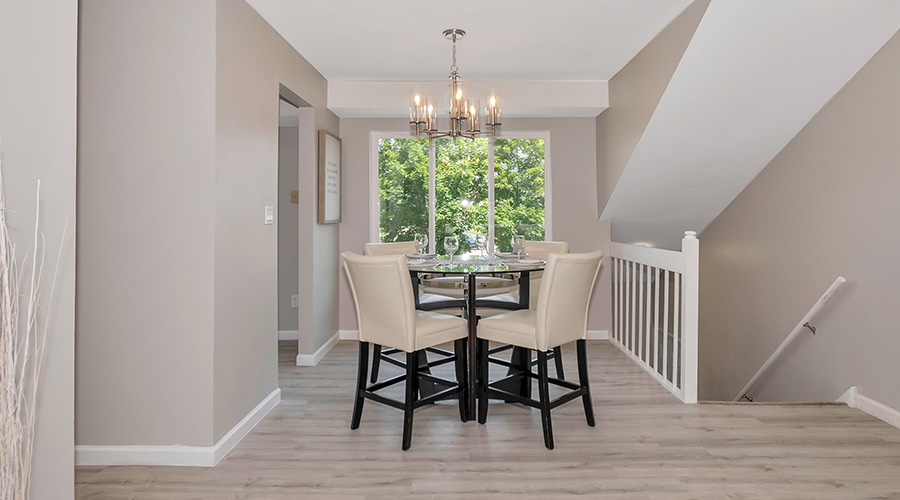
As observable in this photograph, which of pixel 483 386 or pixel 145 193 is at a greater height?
pixel 145 193

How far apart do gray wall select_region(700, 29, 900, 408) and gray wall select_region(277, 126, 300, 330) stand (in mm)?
3824

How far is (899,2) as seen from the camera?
8.79 ft

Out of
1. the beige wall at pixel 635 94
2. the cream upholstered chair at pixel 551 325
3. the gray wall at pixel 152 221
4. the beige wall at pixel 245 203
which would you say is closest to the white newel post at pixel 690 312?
the cream upholstered chair at pixel 551 325

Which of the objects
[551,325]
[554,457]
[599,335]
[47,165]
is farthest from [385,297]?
[599,335]

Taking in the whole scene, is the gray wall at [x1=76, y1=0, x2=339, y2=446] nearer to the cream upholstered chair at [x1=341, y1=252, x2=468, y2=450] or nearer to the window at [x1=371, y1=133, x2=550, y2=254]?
the cream upholstered chair at [x1=341, y1=252, x2=468, y2=450]

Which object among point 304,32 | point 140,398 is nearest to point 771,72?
point 304,32

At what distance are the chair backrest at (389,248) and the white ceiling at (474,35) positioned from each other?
1350 millimetres

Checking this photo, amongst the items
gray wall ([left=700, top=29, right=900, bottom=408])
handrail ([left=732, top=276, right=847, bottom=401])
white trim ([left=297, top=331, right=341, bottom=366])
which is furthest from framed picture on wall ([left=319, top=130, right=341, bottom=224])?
handrail ([left=732, top=276, right=847, bottom=401])

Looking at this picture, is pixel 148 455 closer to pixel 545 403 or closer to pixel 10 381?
pixel 10 381

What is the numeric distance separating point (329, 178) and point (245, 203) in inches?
68.3

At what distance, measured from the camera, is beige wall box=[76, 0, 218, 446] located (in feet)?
8.00

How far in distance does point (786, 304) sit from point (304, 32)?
12.1 feet

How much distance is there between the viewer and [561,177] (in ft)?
16.8

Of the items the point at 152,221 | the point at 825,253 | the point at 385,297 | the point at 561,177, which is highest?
the point at 561,177
